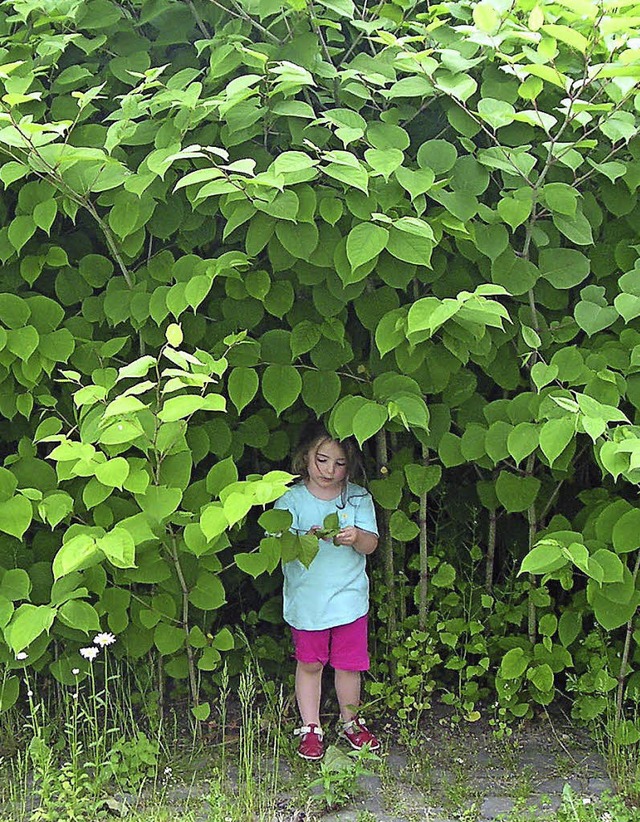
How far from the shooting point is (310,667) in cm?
304

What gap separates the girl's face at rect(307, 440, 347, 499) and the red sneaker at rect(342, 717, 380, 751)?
672mm

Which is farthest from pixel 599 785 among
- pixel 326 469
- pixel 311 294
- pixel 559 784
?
pixel 311 294

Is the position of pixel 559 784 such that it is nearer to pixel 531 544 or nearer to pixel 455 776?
pixel 455 776

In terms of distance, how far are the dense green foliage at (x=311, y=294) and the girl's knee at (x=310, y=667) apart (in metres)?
0.19

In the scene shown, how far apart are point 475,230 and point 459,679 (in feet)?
4.69

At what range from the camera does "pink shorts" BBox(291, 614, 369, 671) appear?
3.02 metres

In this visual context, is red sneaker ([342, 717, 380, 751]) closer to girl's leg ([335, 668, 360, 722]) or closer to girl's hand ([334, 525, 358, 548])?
girl's leg ([335, 668, 360, 722])

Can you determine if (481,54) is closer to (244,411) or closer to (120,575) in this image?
(244,411)

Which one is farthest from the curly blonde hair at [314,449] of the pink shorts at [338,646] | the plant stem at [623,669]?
the plant stem at [623,669]

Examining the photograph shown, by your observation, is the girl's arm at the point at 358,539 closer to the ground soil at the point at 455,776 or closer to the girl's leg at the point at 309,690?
the girl's leg at the point at 309,690

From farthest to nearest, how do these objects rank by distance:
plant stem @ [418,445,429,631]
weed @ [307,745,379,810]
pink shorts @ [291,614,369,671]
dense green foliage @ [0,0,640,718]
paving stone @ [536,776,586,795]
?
plant stem @ [418,445,429,631] → pink shorts @ [291,614,369,671] → paving stone @ [536,776,586,795] → weed @ [307,745,379,810] → dense green foliage @ [0,0,640,718]

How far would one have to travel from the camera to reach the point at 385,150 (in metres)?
2.52

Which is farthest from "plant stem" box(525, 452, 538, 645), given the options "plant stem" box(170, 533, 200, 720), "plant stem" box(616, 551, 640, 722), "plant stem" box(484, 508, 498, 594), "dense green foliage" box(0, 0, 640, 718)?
"plant stem" box(170, 533, 200, 720)

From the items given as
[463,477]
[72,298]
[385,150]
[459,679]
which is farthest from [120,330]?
[459,679]
